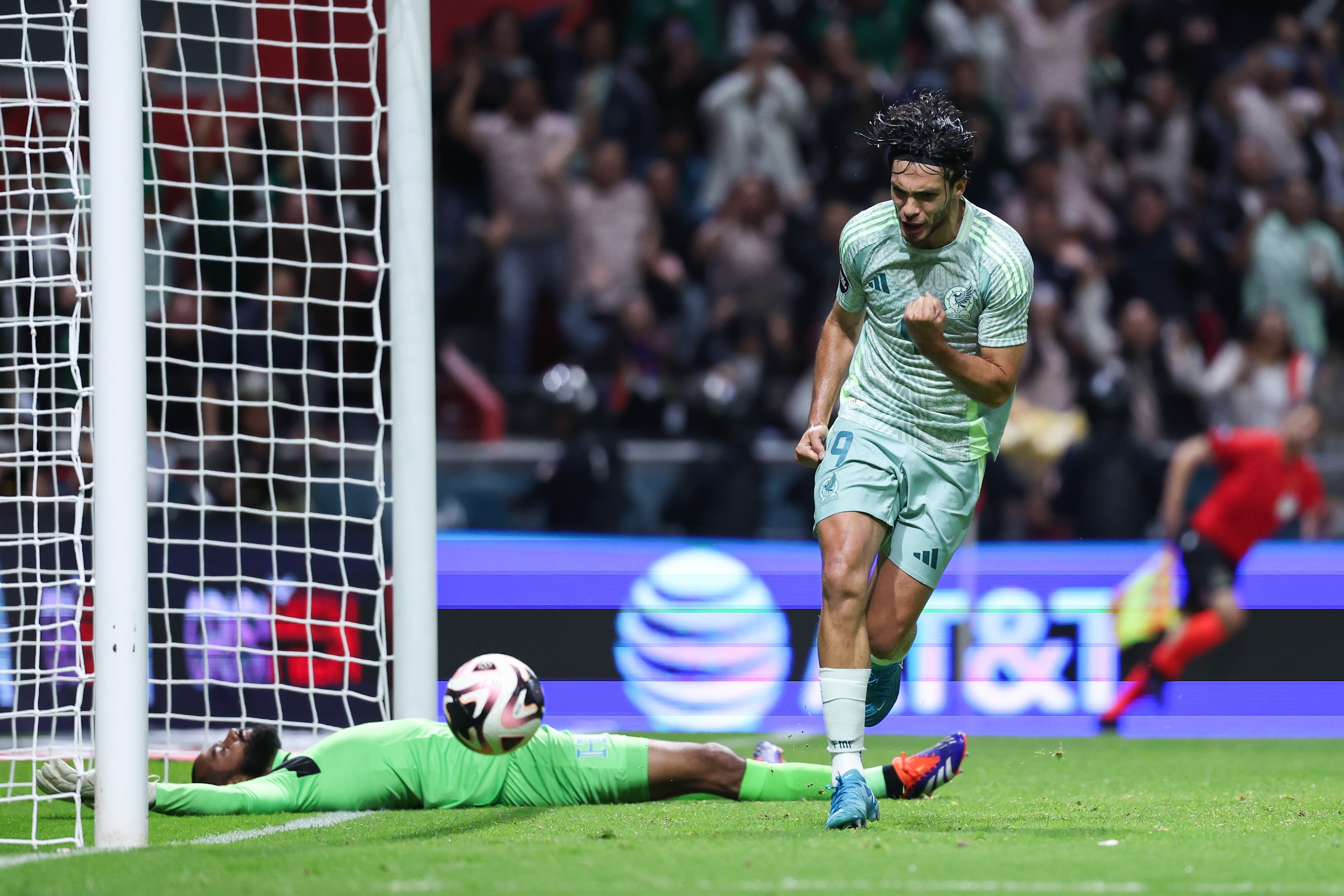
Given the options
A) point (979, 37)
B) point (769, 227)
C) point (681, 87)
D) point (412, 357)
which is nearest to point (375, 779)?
point (412, 357)

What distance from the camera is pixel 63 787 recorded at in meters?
6.07

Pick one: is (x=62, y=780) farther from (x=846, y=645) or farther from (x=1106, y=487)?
(x=1106, y=487)

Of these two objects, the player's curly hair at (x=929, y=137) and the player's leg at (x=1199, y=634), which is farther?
the player's leg at (x=1199, y=634)

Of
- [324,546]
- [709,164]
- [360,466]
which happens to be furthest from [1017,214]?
[324,546]

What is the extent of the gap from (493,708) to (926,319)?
177cm

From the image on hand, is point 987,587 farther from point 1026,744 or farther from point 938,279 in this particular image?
point 938,279

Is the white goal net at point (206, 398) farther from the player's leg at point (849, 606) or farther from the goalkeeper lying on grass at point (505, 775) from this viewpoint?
the player's leg at point (849, 606)

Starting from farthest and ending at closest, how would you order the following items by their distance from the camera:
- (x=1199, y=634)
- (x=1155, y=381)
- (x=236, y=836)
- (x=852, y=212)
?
(x=852, y=212)
(x=1155, y=381)
(x=1199, y=634)
(x=236, y=836)

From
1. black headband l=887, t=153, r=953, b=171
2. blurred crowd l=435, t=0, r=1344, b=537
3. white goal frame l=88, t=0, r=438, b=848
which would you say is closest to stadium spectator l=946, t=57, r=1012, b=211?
blurred crowd l=435, t=0, r=1344, b=537

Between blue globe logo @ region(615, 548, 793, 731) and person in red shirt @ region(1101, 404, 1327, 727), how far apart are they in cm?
187

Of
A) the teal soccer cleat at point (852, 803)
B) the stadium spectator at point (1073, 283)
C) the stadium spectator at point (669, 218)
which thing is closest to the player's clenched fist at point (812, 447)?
the teal soccer cleat at point (852, 803)

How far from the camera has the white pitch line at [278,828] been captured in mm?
5449

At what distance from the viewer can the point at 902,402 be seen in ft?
18.9

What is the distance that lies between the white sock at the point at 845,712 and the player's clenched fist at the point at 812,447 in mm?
675
